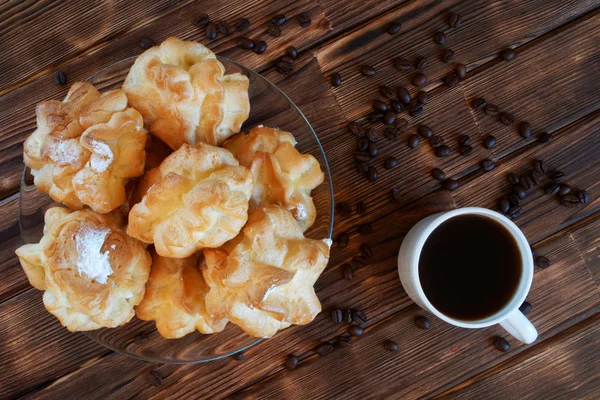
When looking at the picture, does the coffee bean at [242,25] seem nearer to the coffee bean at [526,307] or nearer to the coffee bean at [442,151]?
the coffee bean at [442,151]

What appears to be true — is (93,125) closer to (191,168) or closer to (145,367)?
(191,168)

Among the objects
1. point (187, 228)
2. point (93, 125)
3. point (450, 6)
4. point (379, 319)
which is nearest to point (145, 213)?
point (187, 228)

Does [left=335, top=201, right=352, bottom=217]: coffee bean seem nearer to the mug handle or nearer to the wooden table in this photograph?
the wooden table

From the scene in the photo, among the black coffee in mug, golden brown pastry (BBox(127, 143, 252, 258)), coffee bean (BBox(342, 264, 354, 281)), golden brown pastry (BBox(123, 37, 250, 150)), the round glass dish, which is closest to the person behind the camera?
golden brown pastry (BBox(127, 143, 252, 258))

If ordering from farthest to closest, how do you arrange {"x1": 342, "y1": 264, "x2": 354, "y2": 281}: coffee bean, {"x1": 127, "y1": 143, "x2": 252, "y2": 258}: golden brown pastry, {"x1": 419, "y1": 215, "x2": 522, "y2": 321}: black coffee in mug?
1. {"x1": 342, "y1": 264, "x2": 354, "y2": 281}: coffee bean
2. {"x1": 419, "y1": 215, "x2": 522, "y2": 321}: black coffee in mug
3. {"x1": 127, "y1": 143, "x2": 252, "y2": 258}: golden brown pastry

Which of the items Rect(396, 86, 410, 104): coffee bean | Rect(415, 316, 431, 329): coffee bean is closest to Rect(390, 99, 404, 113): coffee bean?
Rect(396, 86, 410, 104): coffee bean

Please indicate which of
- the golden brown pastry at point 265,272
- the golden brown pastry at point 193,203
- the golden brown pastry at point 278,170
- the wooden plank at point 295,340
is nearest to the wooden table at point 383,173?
the wooden plank at point 295,340

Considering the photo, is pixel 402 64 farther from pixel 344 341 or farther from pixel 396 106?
pixel 344 341
